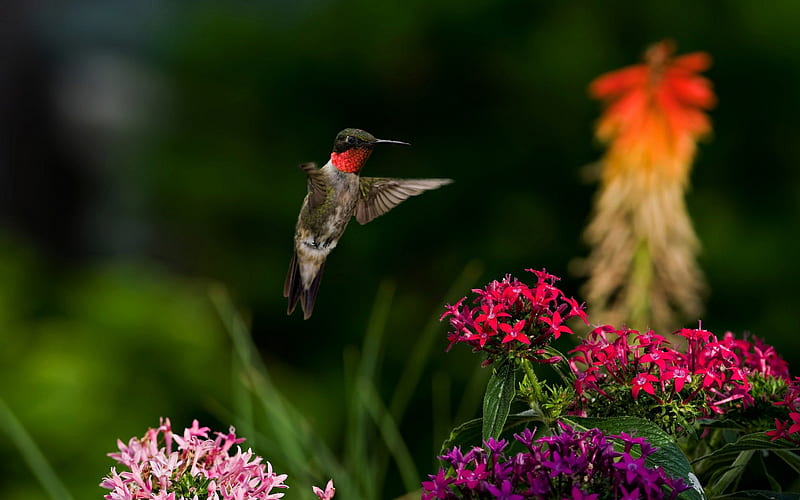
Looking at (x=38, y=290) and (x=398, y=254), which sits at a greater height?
(x=398, y=254)

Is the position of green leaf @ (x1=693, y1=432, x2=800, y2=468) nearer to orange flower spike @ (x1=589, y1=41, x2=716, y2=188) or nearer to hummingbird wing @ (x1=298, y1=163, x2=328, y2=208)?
hummingbird wing @ (x1=298, y1=163, x2=328, y2=208)

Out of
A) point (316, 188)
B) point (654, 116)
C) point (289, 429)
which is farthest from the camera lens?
point (654, 116)

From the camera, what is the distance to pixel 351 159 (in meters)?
1.01

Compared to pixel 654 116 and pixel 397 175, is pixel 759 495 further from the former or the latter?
pixel 397 175

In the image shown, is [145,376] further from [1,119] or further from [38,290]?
[1,119]

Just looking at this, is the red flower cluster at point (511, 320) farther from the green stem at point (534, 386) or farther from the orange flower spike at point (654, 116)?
the orange flower spike at point (654, 116)

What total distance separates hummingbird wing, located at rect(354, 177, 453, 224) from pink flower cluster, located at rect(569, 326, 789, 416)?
0.28m

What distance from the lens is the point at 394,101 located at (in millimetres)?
4961

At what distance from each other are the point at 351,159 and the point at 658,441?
443mm

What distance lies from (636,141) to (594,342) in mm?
1826

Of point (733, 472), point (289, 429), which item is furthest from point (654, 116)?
point (733, 472)

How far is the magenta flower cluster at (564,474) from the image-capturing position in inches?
37.8

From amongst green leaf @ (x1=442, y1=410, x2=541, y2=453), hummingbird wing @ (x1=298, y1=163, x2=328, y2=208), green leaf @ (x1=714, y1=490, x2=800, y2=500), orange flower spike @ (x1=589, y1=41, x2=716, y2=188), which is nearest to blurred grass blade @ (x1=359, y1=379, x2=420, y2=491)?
green leaf @ (x1=442, y1=410, x2=541, y2=453)

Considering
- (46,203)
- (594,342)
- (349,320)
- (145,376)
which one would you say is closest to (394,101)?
(349,320)
